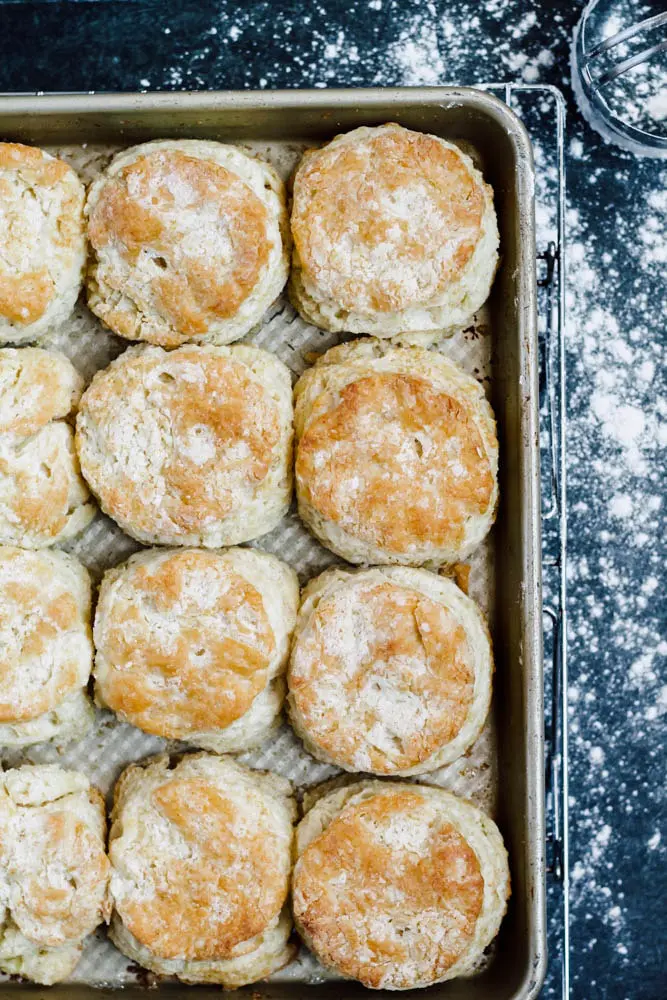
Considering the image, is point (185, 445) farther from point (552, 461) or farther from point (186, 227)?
point (552, 461)

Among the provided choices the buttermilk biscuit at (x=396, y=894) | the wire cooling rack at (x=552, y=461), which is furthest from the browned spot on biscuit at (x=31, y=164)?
the buttermilk biscuit at (x=396, y=894)

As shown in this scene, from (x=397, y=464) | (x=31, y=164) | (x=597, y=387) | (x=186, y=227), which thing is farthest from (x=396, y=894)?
(x=31, y=164)

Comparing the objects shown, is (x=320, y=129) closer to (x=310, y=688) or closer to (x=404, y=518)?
(x=404, y=518)

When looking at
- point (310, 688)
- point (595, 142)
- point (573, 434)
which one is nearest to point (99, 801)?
point (310, 688)

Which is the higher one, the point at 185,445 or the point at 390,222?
the point at 390,222

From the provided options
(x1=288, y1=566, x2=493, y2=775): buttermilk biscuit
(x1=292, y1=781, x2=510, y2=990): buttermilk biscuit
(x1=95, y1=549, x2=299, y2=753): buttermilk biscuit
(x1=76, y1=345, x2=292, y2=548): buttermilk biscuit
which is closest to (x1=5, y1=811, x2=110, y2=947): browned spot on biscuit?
(x1=95, y1=549, x2=299, y2=753): buttermilk biscuit

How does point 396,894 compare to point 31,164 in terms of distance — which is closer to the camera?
point 396,894

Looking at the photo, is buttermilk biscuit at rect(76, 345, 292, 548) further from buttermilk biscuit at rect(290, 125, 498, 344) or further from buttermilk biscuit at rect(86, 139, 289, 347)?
buttermilk biscuit at rect(290, 125, 498, 344)
